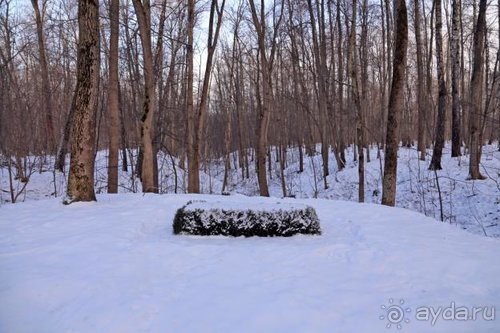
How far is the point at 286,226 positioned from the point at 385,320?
274 cm

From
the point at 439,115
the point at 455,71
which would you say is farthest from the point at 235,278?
the point at 455,71

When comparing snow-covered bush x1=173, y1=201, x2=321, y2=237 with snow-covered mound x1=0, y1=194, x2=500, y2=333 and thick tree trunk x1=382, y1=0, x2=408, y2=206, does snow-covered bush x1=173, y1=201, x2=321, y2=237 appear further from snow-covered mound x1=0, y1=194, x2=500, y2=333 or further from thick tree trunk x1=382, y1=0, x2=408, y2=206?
thick tree trunk x1=382, y1=0, x2=408, y2=206

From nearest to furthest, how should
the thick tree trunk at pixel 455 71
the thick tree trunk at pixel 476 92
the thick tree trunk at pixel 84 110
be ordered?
the thick tree trunk at pixel 84 110 → the thick tree trunk at pixel 476 92 → the thick tree trunk at pixel 455 71

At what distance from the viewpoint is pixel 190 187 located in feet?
40.7

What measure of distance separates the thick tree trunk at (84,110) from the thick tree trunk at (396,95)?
594cm

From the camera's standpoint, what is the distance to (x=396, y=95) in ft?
27.8

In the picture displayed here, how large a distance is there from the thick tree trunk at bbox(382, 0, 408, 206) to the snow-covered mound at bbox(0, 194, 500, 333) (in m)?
3.00

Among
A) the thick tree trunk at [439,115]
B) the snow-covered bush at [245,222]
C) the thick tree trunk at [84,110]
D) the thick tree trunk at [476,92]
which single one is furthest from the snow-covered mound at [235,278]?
the thick tree trunk at [439,115]

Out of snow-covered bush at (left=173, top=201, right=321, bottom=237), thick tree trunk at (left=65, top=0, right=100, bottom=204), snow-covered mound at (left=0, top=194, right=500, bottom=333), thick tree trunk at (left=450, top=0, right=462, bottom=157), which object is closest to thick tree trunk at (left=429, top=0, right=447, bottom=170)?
thick tree trunk at (left=450, top=0, right=462, bottom=157)

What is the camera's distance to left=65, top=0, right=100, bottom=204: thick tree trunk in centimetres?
722

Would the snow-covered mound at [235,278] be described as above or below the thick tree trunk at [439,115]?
below

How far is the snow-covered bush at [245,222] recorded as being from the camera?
18.1ft

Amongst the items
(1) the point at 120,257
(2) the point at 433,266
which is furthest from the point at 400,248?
(1) the point at 120,257

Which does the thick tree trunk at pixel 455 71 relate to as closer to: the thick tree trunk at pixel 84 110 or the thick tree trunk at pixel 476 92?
the thick tree trunk at pixel 476 92
